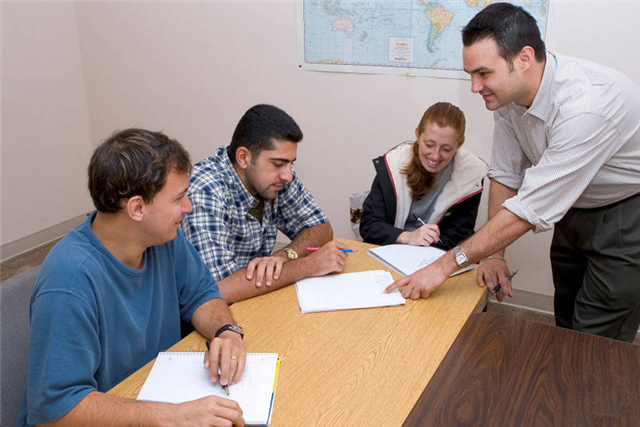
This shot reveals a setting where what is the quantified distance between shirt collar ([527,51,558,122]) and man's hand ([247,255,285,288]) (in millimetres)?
937

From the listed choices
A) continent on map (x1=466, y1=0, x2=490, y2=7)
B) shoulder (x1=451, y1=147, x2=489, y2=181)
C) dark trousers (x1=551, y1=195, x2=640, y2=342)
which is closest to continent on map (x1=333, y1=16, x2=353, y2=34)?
continent on map (x1=466, y1=0, x2=490, y2=7)

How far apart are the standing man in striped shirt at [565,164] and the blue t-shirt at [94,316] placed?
669 millimetres

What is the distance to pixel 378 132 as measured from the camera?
10.7 ft

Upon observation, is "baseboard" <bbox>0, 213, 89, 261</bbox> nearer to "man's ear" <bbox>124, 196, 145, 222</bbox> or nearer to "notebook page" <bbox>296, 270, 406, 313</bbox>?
"notebook page" <bbox>296, 270, 406, 313</bbox>

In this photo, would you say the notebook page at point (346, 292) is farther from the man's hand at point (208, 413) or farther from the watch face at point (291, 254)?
the man's hand at point (208, 413)

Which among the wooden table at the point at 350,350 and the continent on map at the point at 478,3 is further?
the continent on map at the point at 478,3

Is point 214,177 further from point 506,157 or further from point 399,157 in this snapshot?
point 506,157

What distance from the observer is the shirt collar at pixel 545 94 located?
169 cm

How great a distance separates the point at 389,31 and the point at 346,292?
1.88 m

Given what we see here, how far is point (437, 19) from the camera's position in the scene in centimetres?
292

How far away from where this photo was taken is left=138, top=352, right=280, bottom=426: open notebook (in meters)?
1.17

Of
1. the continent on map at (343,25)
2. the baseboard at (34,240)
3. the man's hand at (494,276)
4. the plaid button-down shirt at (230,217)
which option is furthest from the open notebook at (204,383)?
the baseboard at (34,240)

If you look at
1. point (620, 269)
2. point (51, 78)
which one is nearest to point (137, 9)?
point (51, 78)

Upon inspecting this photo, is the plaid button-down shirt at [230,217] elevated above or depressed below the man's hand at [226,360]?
above
